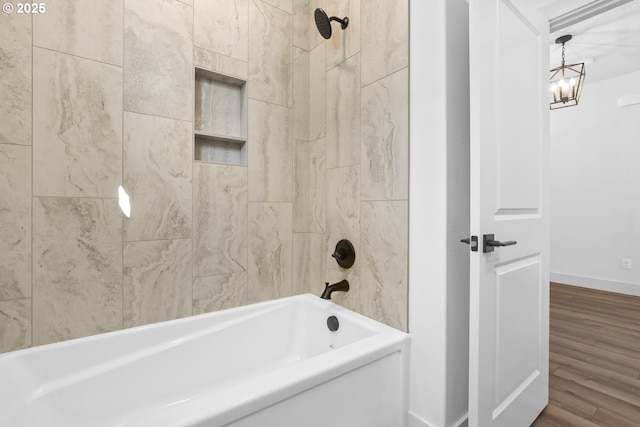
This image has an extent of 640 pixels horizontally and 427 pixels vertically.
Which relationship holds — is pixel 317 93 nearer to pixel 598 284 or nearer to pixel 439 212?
pixel 439 212

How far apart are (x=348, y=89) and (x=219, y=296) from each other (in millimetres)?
1397

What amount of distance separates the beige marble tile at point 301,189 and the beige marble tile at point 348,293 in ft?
1.20

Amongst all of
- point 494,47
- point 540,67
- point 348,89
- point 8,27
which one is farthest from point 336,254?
point 8,27

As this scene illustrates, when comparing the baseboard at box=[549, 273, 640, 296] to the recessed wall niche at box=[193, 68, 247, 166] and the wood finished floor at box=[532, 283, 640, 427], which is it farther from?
the recessed wall niche at box=[193, 68, 247, 166]

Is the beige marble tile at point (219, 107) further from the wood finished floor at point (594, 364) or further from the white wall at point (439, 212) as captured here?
the wood finished floor at point (594, 364)

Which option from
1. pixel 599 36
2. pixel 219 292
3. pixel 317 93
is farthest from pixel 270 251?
pixel 599 36

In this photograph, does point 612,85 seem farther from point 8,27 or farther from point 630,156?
point 8,27

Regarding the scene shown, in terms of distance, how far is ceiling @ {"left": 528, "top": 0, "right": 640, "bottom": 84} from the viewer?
4.94 feet

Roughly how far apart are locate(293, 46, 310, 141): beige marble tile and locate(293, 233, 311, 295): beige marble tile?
670 millimetres

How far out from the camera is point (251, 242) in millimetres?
1842

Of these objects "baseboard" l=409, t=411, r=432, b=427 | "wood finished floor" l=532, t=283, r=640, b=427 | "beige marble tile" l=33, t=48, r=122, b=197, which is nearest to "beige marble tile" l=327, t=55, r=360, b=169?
"beige marble tile" l=33, t=48, r=122, b=197

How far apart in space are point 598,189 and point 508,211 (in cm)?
367

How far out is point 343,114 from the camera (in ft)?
5.87

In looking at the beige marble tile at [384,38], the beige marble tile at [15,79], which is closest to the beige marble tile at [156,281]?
the beige marble tile at [15,79]
